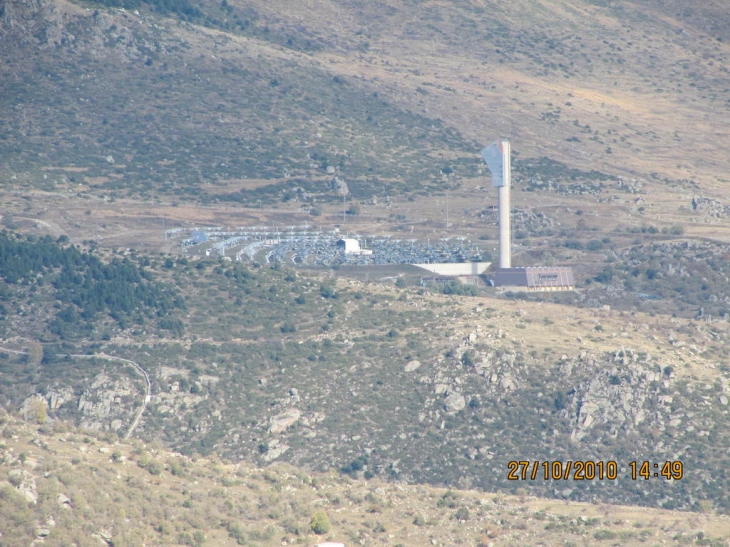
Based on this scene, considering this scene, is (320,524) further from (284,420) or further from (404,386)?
(404,386)

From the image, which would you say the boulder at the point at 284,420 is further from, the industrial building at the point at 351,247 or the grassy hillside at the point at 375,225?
the industrial building at the point at 351,247

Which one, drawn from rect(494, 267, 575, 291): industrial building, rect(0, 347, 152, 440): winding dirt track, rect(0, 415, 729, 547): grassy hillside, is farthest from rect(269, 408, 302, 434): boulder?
rect(494, 267, 575, 291): industrial building

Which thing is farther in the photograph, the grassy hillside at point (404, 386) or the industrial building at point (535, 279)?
the industrial building at point (535, 279)

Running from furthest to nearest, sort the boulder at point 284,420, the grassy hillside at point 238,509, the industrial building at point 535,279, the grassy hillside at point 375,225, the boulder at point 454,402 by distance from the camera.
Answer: the industrial building at point 535,279
the boulder at point 454,402
the boulder at point 284,420
the grassy hillside at point 375,225
the grassy hillside at point 238,509

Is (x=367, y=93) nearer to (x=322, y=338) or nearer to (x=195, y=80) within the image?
(x=195, y=80)

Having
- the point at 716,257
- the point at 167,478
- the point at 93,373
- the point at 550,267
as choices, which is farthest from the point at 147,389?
the point at 716,257

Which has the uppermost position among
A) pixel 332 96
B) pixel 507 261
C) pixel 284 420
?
pixel 332 96

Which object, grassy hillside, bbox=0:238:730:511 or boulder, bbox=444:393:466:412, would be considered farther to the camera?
boulder, bbox=444:393:466:412

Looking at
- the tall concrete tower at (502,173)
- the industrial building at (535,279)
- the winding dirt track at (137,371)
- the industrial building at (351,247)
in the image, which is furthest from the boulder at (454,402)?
the industrial building at (351,247)

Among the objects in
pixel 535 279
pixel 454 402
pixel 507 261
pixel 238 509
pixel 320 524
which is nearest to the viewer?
pixel 320 524

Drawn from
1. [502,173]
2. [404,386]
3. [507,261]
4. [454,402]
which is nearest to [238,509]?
[454,402]

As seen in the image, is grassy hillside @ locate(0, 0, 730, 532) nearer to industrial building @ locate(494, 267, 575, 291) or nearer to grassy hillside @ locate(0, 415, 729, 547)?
grassy hillside @ locate(0, 415, 729, 547)
